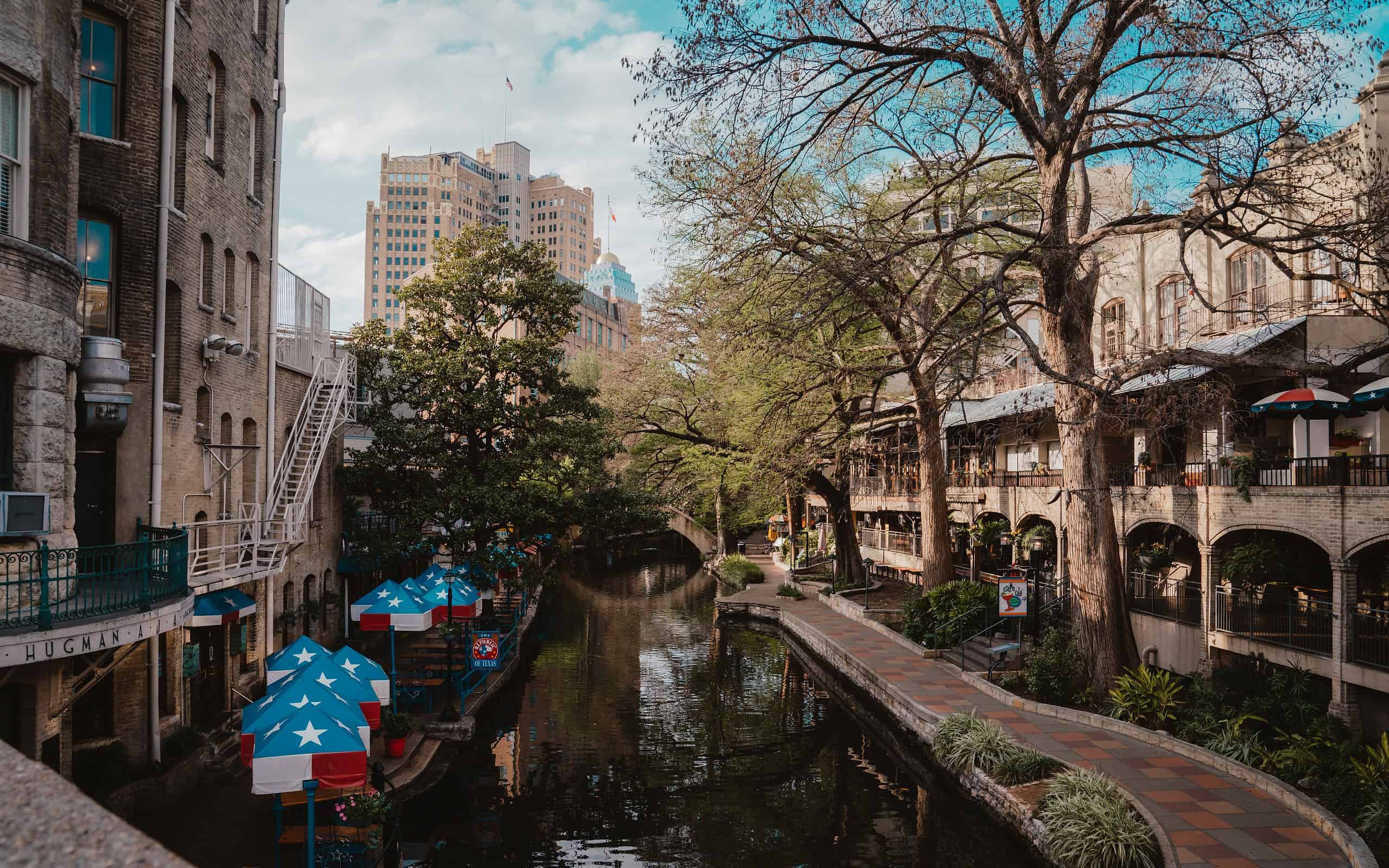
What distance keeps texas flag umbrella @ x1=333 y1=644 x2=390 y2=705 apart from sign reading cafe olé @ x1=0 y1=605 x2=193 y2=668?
3528mm

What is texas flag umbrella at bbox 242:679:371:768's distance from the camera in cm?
1210

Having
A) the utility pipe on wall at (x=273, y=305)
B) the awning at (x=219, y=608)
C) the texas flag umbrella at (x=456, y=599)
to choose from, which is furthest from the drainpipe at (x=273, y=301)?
the texas flag umbrella at (x=456, y=599)

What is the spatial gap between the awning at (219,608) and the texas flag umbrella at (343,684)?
8.91 ft

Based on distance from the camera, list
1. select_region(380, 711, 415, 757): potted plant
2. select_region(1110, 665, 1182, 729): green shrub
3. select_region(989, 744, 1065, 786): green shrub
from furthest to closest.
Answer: select_region(380, 711, 415, 757): potted plant < select_region(1110, 665, 1182, 729): green shrub < select_region(989, 744, 1065, 786): green shrub

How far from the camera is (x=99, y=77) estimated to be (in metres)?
15.4

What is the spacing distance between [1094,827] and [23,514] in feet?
46.6

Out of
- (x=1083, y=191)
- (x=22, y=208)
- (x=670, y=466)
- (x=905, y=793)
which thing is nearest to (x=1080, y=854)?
(x=905, y=793)

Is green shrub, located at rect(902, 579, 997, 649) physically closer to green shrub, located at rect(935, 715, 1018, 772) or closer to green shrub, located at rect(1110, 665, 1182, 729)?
green shrub, located at rect(1110, 665, 1182, 729)

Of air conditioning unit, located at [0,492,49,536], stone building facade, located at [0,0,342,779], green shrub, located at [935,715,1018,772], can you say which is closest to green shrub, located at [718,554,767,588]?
stone building facade, located at [0,0,342,779]

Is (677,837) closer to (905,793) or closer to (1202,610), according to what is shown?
(905,793)

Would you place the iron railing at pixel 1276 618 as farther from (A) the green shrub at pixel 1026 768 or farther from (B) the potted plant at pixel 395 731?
(B) the potted plant at pixel 395 731

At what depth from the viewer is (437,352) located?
88.5 ft

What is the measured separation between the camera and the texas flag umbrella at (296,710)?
39.7 feet

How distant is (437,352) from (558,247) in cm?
17403
